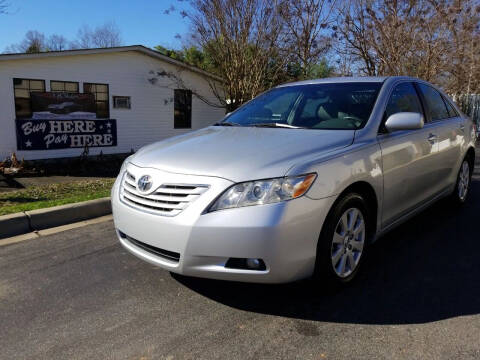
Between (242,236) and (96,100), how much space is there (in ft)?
33.0

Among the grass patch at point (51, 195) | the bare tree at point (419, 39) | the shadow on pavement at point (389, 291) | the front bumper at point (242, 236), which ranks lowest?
the grass patch at point (51, 195)

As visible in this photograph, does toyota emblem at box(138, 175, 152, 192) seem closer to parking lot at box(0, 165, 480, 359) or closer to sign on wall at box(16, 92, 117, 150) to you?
parking lot at box(0, 165, 480, 359)

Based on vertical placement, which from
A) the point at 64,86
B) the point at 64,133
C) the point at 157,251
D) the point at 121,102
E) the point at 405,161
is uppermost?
the point at 64,86

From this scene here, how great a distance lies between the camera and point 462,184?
5391 millimetres

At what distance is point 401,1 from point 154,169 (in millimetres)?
15668

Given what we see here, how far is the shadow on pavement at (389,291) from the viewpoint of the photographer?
2.79 m

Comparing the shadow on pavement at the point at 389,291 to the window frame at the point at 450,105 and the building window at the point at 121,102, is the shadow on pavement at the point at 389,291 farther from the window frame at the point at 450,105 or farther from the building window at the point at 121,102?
the building window at the point at 121,102

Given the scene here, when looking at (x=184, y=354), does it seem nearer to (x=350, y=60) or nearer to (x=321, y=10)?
(x=321, y=10)

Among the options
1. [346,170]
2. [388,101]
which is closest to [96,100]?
[388,101]

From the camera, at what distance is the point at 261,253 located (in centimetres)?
248

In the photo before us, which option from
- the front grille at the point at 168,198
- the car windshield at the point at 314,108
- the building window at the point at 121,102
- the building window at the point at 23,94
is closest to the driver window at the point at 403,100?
the car windshield at the point at 314,108

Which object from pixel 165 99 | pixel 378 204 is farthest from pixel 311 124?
pixel 165 99

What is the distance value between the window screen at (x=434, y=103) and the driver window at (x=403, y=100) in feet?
0.89

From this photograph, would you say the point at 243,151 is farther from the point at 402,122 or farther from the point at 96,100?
the point at 96,100
